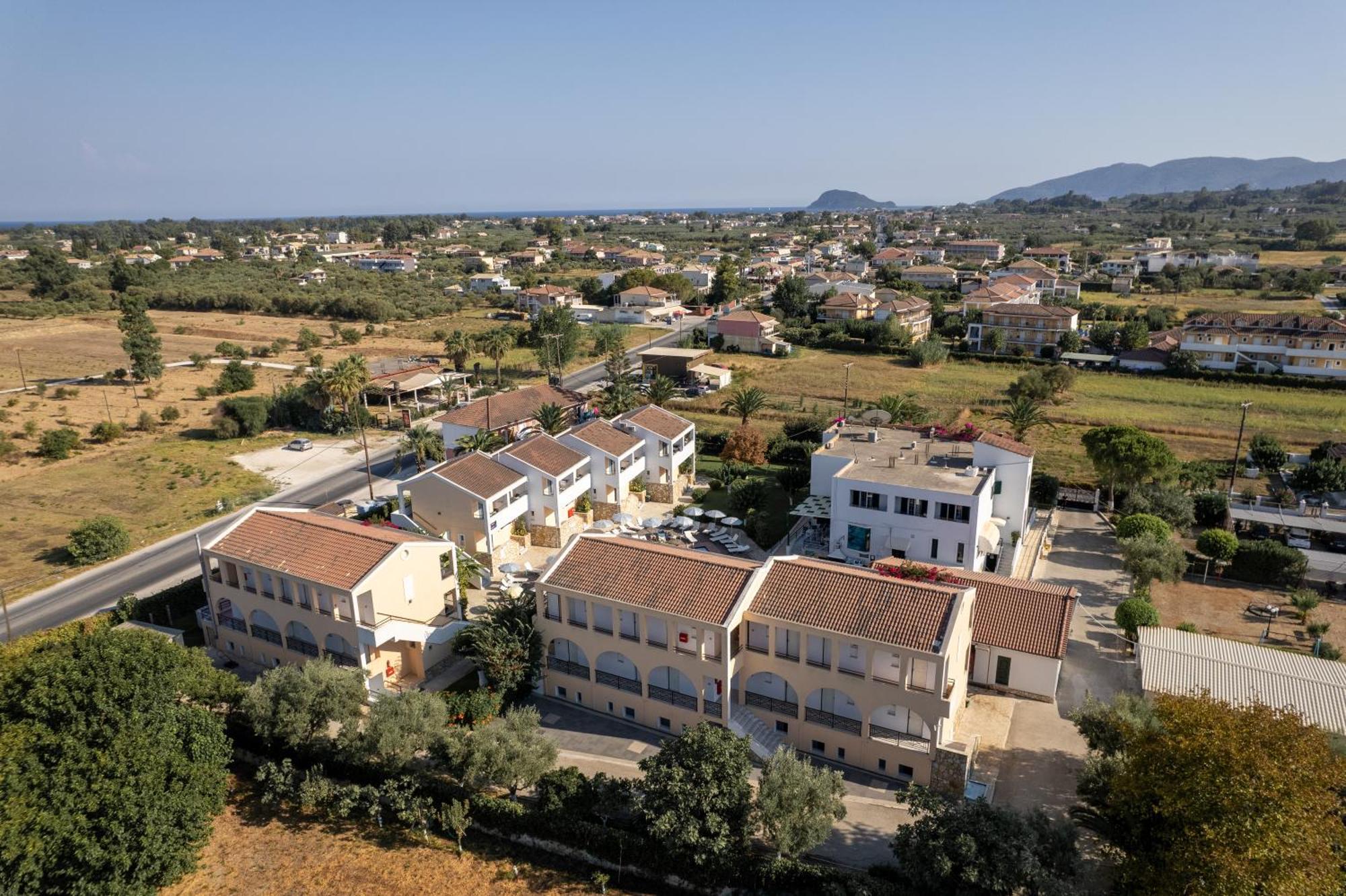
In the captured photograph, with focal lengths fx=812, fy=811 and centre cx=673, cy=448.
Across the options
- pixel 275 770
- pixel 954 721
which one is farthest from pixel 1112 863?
pixel 275 770

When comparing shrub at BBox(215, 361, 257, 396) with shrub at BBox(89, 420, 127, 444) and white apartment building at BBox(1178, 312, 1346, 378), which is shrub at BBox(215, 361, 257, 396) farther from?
white apartment building at BBox(1178, 312, 1346, 378)

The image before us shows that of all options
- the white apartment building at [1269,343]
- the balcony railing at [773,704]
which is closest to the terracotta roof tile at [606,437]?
the balcony railing at [773,704]

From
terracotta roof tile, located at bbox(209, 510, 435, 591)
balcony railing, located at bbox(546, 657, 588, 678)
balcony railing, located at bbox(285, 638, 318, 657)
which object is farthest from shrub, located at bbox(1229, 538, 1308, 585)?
balcony railing, located at bbox(285, 638, 318, 657)

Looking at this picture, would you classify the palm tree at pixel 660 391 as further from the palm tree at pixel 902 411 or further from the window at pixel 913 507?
the window at pixel 913 507

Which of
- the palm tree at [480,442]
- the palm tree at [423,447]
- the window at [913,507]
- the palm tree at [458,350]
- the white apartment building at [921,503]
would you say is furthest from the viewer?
the palm tree at [458,350]

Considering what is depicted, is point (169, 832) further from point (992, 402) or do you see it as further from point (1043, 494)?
point (992, 402)

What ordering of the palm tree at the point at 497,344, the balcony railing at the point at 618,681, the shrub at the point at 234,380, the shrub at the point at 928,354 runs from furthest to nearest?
the shrub at the point at 928,354 → the palm tree at the point at 497,344 → the shrub at the point at 234,380 → the balcony railing at the point at 618,681

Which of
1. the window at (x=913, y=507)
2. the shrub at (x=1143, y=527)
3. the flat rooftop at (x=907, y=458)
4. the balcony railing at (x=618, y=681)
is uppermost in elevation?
the flat rooftop at (x=907, y=458)

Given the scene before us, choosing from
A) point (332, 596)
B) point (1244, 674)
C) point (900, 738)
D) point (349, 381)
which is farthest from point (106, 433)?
point (1244, 674)
